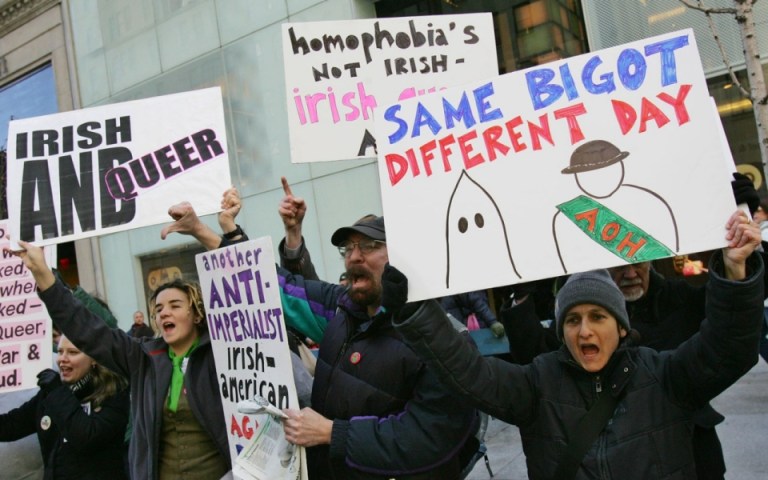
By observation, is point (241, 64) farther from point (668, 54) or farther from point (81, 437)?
point (668, 54)

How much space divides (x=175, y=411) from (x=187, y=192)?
3.64ft

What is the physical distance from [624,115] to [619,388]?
0.83 metres

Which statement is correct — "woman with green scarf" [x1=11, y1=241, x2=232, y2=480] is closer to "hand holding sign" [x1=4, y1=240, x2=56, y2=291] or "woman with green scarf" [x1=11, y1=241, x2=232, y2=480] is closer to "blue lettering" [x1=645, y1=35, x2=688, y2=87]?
"hand holding sign" [x1=4, y1=240, x2=56, y2=291]

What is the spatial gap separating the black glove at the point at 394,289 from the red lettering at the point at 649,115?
0.84 meters

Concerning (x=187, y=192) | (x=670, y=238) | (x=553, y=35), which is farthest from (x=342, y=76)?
(x=553, y=35)

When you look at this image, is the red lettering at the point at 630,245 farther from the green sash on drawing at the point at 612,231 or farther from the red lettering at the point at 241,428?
the red lettering at the point at 241,428

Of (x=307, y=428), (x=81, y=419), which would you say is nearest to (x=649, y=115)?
(x=307, y=428)

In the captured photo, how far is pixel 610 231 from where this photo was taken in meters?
1.91

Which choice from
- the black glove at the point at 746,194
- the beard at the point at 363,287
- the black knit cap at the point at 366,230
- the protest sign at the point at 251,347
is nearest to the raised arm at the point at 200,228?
the protest sign at the point at 251,347

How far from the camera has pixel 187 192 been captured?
332 centimetres

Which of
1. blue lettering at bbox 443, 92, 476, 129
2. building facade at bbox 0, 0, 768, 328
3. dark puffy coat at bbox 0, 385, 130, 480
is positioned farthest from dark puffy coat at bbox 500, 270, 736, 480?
building facade at bbox 0, 0, 768, 328

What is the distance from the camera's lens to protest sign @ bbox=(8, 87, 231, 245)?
3336mm

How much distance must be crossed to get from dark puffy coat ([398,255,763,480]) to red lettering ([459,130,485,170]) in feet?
1.59

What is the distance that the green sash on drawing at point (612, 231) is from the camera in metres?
1.85
